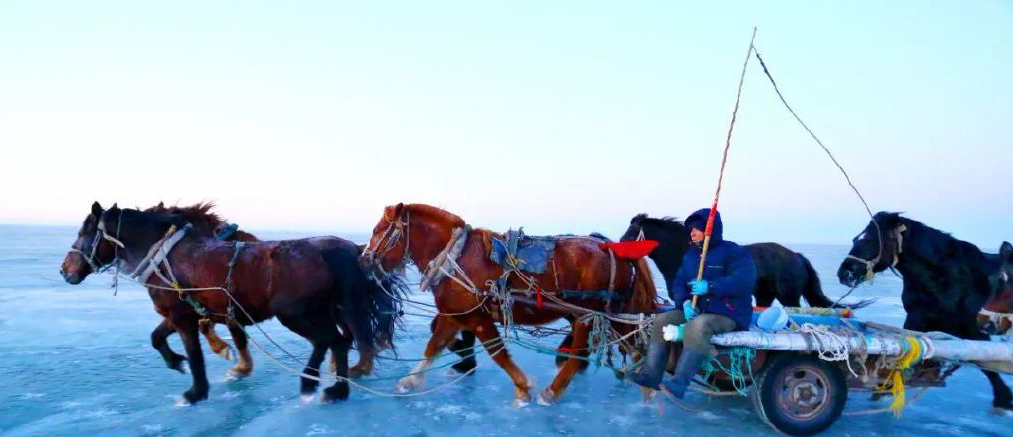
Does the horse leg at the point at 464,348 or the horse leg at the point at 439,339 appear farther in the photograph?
the horse leg at the point at 464,348

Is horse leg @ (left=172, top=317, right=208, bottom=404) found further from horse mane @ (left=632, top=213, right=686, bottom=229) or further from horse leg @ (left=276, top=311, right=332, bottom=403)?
horse mane @ (left=632, top=213, right=686, bottom=229)

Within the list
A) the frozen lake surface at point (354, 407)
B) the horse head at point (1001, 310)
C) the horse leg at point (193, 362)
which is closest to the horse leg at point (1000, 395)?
the frozen lake surface at point (354, 407)

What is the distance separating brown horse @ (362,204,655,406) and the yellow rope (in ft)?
6.17

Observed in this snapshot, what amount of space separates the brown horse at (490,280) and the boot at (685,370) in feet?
3.38

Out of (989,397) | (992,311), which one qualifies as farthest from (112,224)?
(992,311)

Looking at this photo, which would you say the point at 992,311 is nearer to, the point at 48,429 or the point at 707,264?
the point at 707,264

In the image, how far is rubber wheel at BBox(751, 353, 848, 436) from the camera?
471 centimetres

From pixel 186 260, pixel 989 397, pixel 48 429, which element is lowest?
pixel 48 429

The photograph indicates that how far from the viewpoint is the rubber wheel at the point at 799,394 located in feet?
15.5

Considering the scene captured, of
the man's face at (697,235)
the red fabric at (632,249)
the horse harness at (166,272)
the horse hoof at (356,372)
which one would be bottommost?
the horse hoof at (356,372)

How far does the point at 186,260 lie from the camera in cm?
558

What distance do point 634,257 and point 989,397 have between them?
3707 millimetres

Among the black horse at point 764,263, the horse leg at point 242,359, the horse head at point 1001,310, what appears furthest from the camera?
the black horse at point 764,263

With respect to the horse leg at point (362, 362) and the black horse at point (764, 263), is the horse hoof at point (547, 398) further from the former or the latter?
the black horse at point (764, 263)
